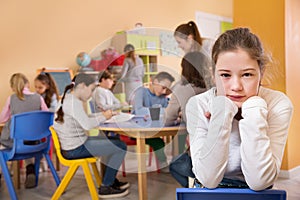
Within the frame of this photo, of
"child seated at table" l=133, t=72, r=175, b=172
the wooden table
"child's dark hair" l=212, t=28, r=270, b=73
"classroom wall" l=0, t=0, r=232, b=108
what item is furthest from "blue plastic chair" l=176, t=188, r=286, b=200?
"classroom wall" l=0, t=0, r=232, b=108

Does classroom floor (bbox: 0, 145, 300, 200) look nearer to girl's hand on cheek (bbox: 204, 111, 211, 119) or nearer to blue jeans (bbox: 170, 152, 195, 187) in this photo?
blue jeans (bbox: 170, 152, 195, 187)

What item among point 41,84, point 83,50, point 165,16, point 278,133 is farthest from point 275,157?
point 165,16

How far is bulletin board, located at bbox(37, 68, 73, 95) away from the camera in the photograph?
13.9ft

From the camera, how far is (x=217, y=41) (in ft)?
3.54

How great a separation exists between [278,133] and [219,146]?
0.20 meters

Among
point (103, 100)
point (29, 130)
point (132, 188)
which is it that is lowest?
point (132, 188)

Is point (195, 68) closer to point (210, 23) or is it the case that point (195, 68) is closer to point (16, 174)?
point (16, 174)

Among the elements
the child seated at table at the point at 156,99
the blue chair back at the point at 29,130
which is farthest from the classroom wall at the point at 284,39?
the blue chair back at the point at 29,130

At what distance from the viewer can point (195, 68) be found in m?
1.35

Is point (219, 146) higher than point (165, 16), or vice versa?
point (165, 16)

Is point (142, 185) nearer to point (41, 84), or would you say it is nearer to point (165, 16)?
point (41, 84)

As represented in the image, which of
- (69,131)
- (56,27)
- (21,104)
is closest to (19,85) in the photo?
(21,104)

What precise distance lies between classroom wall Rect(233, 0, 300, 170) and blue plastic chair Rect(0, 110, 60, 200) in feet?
6.39

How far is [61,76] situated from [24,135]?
2.00 metres
